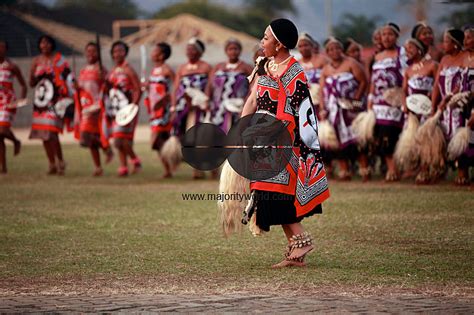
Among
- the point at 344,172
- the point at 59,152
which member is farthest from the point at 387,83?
the point at 59,152

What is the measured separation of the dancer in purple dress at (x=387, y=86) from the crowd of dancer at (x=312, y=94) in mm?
14

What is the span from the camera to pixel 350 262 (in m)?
7.86

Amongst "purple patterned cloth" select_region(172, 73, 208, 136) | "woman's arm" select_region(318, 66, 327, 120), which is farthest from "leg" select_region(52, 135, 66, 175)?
"woman's arm" select_region(318, 66, 327, 120)

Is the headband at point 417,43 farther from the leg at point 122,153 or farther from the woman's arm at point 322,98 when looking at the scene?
the leg at point 122,153

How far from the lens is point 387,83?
13633 millimetres

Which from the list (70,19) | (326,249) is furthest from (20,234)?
(70,19)

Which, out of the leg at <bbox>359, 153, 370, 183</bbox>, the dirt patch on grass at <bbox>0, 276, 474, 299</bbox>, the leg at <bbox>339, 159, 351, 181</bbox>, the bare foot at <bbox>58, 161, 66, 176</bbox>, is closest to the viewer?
the dirt patch on grass at <bbox>0, 276, 474, 299</bbox>

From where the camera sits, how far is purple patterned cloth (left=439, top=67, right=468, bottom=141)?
12.2 metres

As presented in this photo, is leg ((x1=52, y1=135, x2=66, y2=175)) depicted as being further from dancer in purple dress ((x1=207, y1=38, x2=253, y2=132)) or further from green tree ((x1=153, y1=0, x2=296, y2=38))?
green tree ((x1=153, y1=0, x2=296, y2=38))

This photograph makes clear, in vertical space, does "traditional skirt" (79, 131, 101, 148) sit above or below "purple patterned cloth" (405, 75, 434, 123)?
below

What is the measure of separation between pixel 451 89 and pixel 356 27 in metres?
45.4

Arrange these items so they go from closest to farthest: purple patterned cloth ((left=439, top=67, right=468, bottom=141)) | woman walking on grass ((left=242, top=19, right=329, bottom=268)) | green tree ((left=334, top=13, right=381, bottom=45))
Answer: woman walking on grass ((left=242, top=19, right=329, bottom=268)) < purple patterned cloth ((left=439, top=67, right=468, bottom=141)) < green tree ((left=334, top=13, right=381, bottom=45))

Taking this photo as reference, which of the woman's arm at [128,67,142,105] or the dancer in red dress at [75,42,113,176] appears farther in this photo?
the dancer in red dress at [75,42,113,176]

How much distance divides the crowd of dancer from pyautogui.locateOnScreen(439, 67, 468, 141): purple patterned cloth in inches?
0.5
